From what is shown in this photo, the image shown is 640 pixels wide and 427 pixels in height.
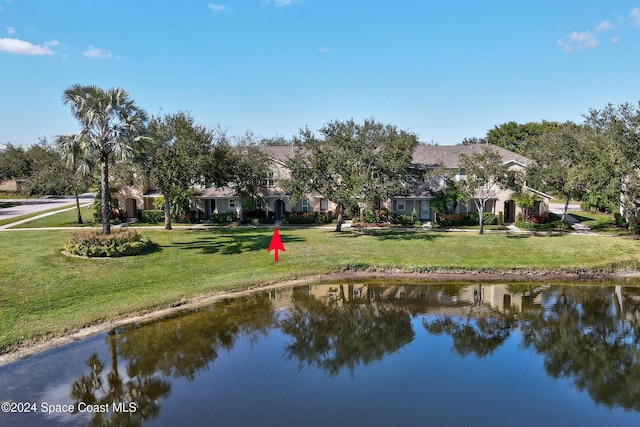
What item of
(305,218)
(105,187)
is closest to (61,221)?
(105,187)

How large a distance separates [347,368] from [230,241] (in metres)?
18.5

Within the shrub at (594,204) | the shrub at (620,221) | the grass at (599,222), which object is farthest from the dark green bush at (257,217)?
the shrub at (594,204)

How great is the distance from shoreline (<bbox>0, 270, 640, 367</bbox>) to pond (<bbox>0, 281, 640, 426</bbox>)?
1.65ft

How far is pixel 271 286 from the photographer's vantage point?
21359 mm

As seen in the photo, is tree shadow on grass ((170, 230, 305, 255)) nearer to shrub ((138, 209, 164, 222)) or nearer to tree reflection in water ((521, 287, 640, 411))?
shrub ((138, 209, 164, 222))

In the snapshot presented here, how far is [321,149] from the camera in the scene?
34.2 meters

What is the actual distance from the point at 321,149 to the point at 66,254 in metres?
18.4

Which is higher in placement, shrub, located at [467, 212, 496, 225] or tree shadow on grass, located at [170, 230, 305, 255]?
shrub, located at [467, 212, 496, 225]

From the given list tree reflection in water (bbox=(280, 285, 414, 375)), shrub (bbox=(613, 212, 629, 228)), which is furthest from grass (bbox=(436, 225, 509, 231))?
tree reflection in water (bbox=(280, 285, 414, 375))

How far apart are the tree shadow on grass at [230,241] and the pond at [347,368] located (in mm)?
8353

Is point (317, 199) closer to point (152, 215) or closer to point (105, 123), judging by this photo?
point (152, 215)

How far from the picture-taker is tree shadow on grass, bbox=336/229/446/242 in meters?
31.9

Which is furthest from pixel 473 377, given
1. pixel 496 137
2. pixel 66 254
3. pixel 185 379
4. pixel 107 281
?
pixel 496 137

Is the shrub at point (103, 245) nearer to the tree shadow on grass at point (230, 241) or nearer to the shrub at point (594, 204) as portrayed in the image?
the tree shadow on grass at point (230, 241)
